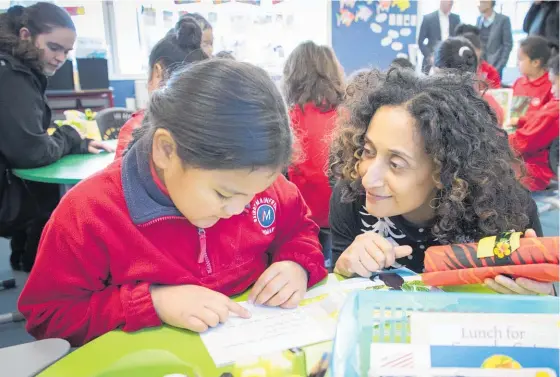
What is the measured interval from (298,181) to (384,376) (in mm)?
1563

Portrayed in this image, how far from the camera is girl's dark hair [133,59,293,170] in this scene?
750 millimetres

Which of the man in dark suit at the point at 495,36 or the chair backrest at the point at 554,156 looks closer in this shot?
the chair backrest at the point at 554,156

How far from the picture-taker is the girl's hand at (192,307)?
0.76 metres

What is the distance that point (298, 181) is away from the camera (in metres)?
2.06

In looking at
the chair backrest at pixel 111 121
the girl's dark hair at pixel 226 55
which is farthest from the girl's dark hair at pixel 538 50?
the girl's dark hair at pixel 226 55

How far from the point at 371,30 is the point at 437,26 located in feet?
2.42

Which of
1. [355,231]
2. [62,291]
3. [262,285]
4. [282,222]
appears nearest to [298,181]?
[355,231]

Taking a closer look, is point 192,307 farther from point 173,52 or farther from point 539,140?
point 539,140

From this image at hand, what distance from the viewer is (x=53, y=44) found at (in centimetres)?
206

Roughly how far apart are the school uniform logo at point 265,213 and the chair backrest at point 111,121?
2.13 m

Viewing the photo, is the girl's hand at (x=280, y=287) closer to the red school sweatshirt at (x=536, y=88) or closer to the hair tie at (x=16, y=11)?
the hair tie at (x=16, y=11)

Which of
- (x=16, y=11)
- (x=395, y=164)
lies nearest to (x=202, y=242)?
(x=395, y=164)

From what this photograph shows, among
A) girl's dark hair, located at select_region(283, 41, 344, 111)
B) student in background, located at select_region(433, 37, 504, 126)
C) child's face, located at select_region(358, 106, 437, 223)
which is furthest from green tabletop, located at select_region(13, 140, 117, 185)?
student in background, located at select_region(433, 37, 504, 126)

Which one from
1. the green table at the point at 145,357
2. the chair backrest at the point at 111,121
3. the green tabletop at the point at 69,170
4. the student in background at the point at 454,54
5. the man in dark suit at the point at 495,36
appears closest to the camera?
the green table at the point at 145,357
